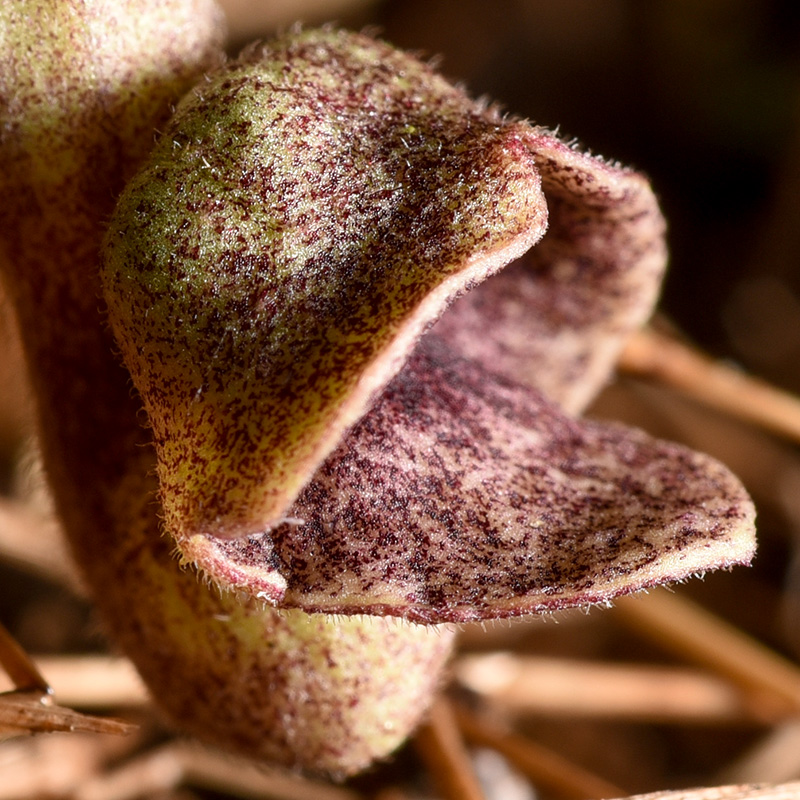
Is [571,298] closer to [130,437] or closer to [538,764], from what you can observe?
[130,437]

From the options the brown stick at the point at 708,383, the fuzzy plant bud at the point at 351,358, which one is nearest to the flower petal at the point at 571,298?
the fuzzy plant bud at the point at 351,358

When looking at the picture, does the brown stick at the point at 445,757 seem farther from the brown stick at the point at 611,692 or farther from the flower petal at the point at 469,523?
the flower petal at the point at 469,523

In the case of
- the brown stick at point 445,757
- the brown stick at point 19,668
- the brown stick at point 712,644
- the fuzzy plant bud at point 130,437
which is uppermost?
the fuzzy plant bud at point 130,437

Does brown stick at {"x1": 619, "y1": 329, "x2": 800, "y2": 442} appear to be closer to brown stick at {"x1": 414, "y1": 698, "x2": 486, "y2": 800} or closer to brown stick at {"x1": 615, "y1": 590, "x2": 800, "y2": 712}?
brown stick at {"x1": 615, "y1": 590, "x2": 800, "y2": 712}

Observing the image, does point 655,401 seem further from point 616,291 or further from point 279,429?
point 279,429

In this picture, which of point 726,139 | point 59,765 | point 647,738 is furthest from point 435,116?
point 726,139

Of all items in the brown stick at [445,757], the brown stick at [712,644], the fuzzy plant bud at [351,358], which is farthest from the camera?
the brown stick at [712,644]

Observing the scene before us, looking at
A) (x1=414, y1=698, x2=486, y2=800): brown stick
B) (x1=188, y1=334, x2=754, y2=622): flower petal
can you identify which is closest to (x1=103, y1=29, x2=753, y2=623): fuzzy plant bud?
(x1=188, y1=334, x2=754, y2=622): flower petal
